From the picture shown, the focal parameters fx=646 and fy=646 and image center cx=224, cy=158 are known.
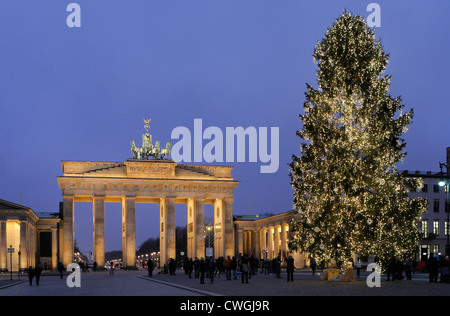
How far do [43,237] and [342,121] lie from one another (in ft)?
251

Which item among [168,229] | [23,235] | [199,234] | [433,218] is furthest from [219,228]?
[433,218]

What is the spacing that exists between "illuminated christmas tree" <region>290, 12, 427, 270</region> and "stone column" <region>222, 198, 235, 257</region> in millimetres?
58825

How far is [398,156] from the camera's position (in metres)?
37.9

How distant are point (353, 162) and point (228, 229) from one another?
62.1 metres

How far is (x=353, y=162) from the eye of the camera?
122 feet

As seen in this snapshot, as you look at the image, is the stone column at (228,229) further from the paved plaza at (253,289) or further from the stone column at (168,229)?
the paved plaza at (253,289)

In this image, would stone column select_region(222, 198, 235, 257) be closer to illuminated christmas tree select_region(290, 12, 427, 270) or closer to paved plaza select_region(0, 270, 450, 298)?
paved plaza select_region(0, 270, 450, 298)

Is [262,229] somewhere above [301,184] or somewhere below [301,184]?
below

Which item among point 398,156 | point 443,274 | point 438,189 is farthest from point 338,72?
point 438,189

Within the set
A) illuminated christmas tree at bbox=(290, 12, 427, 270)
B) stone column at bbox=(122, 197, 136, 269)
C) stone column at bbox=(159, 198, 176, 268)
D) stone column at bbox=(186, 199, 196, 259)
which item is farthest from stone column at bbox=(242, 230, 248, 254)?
illuminated christmas tree at bbox=(290, 12, 427, 270)

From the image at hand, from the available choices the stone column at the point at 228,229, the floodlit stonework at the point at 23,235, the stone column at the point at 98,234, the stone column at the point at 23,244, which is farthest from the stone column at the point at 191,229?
the stone column at the point at 23,244

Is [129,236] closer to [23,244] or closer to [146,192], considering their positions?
[146,192]

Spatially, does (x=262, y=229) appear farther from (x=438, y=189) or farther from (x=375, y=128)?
(x=375, y=128)
